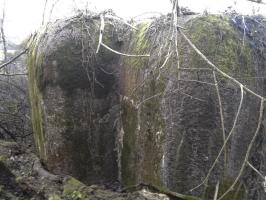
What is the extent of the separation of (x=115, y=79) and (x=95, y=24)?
0.88 m

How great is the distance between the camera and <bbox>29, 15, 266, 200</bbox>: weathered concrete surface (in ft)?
17.0

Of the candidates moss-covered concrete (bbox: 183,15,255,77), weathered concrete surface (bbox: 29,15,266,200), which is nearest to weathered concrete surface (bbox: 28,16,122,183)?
weathered concrete surface (bbox: 29,15,266,200)

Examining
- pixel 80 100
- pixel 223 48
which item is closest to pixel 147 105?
pixel 223 48

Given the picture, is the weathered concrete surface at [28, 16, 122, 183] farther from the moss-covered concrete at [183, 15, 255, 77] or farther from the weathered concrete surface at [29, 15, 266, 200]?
the moss-covered concrete at [183, 15, 255, 77]

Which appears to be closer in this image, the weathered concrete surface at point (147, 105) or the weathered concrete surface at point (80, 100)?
the weathered concrete surface at point (147, 105)

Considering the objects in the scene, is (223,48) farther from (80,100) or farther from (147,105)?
(80,100)

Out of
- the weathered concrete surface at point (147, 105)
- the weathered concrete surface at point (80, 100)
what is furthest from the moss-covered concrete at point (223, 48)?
the weathered concrete surface at point (80, 100)

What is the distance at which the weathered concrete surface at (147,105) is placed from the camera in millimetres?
5172

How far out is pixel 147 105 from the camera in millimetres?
5551

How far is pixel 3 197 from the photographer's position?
5.09 meters

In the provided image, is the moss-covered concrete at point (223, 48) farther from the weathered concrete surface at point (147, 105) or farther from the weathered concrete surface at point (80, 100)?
the weathered concrete surface at point (80, 100)

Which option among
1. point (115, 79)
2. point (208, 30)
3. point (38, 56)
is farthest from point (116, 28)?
point (208, 30)

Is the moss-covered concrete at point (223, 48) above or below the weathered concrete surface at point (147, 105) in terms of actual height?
above

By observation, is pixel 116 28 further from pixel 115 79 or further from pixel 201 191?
pixel 201 191
